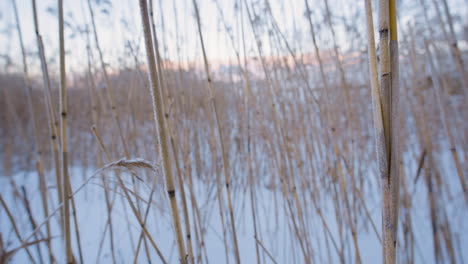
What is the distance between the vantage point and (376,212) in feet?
4.08

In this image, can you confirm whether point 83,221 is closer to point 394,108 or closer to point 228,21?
point 228,21

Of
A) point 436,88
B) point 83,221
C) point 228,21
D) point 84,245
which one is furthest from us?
point 83,221

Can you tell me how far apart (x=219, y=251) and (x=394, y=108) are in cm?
88

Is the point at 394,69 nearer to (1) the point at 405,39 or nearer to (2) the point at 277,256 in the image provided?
(2) the point at 277,256

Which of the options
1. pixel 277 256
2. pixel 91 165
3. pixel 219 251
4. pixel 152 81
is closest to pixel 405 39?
pixel 277 256

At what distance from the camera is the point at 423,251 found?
917 mm

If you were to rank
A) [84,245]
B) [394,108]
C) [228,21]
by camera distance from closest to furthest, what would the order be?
[394,108]
[228,21]
[84,245]

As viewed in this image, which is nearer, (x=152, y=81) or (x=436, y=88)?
(x=152, y=81)

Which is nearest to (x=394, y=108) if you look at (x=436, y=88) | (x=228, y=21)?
(x=436, y=88)

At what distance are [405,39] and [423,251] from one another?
1120 millimetres

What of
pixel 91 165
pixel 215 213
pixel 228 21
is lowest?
pixel 215 213

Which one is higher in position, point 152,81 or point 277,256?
point 152,81

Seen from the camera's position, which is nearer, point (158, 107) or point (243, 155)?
point (158, 107)

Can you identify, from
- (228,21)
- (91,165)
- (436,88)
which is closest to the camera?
(436,88)
